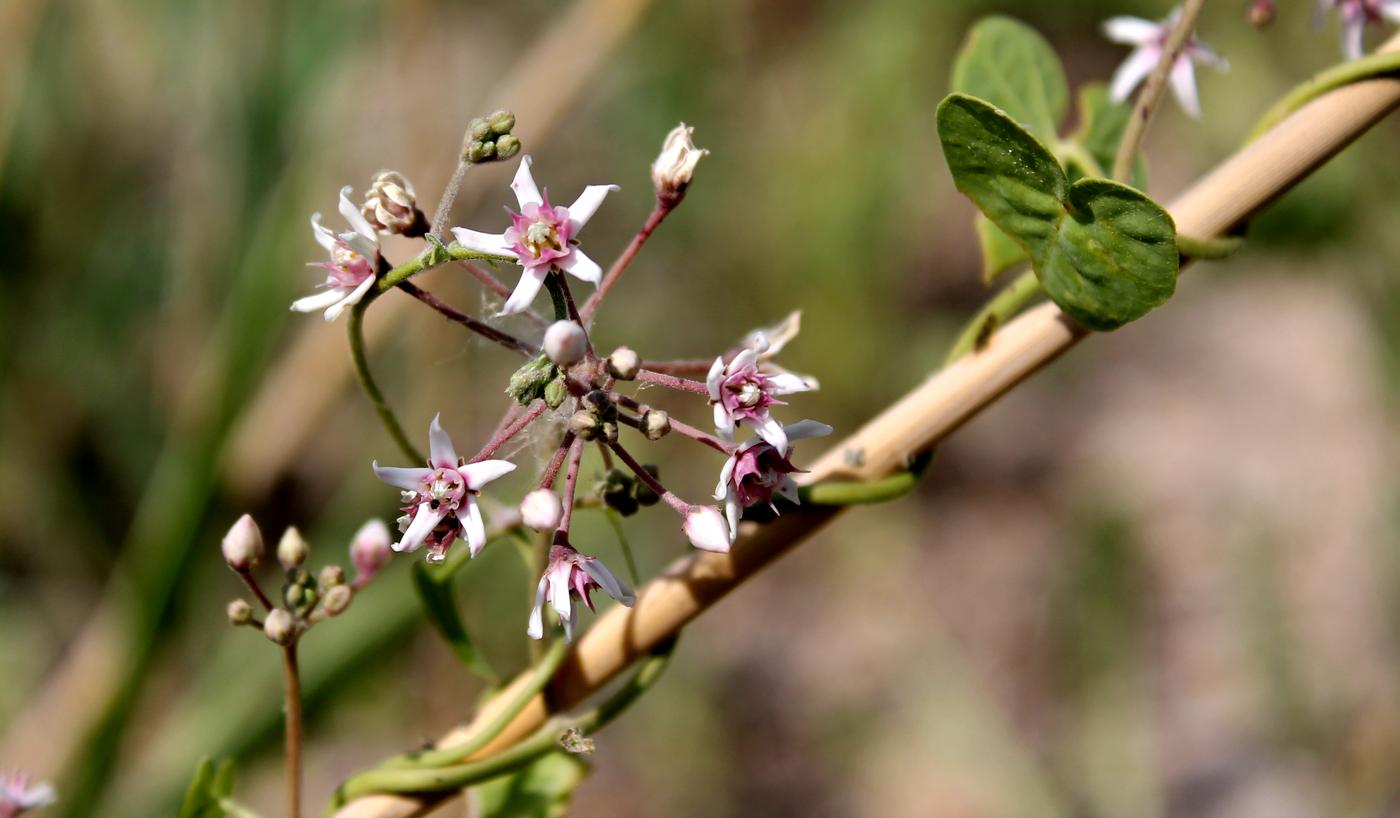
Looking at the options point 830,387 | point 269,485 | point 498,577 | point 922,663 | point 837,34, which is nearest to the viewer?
point 269,485

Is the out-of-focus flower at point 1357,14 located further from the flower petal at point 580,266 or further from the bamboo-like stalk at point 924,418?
the flower petal at point 580,266

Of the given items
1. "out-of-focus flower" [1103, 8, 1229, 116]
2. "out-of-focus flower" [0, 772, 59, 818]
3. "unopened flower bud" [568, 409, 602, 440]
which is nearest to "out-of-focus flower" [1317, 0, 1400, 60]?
"out-of-focus flower" [1103, 8, 1229, 116]

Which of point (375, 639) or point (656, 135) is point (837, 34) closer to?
point (656, 135)

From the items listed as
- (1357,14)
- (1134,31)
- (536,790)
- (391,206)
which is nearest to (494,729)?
(536,790)

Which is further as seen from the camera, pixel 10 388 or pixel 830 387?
pixel 830 387

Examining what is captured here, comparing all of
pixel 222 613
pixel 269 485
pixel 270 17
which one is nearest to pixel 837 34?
pixel 270 17

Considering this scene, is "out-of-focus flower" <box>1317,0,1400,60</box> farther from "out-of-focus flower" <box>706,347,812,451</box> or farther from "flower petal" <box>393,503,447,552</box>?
"flower petal" <box>393,503,447,552</box>

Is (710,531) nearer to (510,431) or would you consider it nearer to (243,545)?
(510,431)
